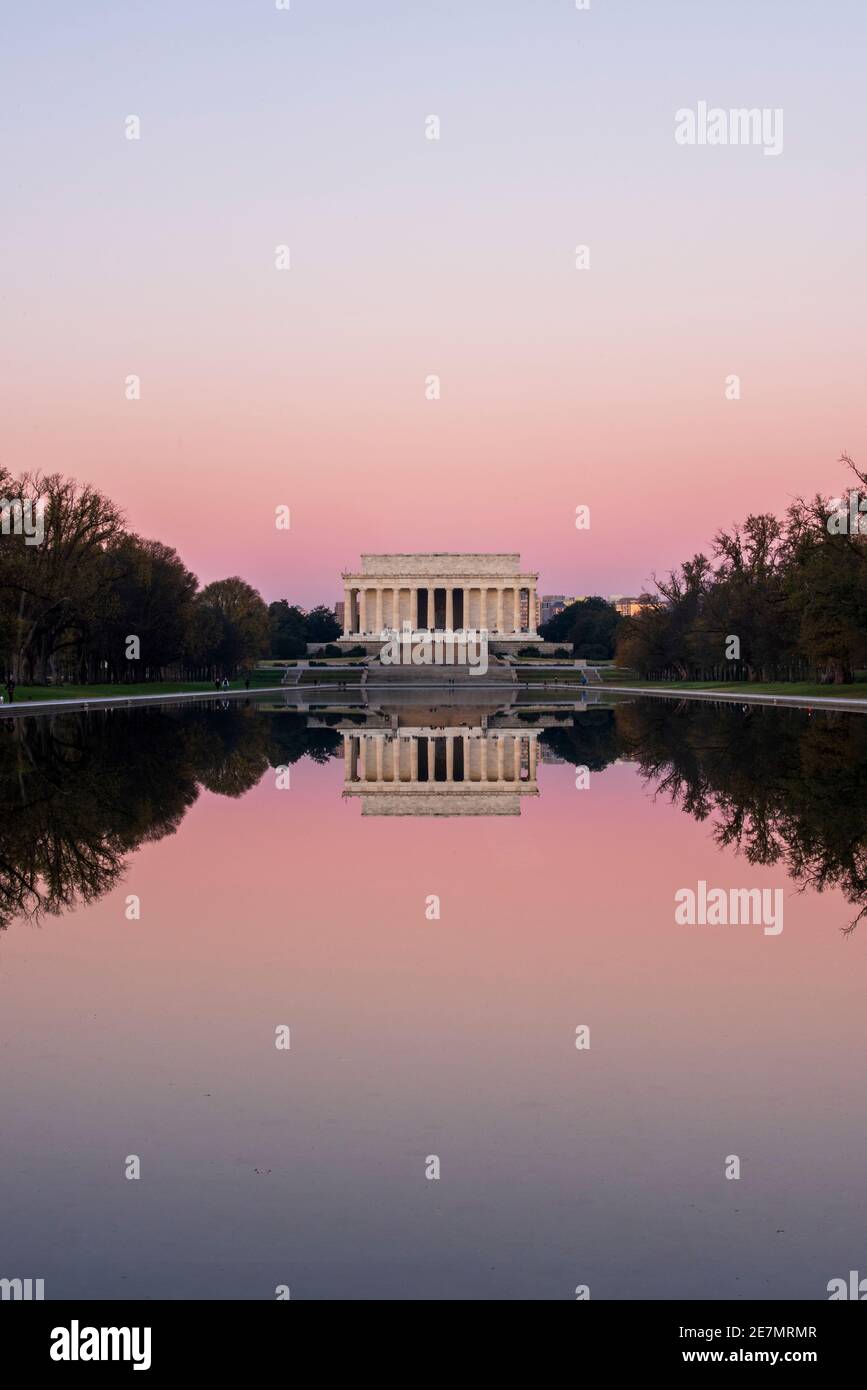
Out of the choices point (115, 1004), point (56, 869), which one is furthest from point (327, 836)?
point (115, 1004)

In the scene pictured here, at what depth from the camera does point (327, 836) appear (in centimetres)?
1875

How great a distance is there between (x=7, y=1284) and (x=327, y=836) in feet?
43.2

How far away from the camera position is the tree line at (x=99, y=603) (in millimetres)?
65812

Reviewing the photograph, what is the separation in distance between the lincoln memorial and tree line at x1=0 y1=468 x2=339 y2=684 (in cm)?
5207

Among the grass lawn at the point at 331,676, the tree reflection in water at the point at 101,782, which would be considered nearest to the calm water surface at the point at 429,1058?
the tree reflection in water at the point at 101,782

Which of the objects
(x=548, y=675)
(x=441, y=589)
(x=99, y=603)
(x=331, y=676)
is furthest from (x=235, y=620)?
(x=441, y=589)

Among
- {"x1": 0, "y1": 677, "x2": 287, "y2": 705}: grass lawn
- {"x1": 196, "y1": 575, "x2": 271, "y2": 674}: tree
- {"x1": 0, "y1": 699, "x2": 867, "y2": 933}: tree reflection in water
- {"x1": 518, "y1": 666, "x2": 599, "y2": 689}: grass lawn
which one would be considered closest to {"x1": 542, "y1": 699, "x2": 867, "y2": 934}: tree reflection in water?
{"x1": 0, "y1": 699, "x2": 867, "y2": 933}: tree reflection in water

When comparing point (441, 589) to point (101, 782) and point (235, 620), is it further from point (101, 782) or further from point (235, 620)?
point (101, 782)

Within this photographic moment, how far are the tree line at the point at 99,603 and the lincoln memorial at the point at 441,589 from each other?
171 feet

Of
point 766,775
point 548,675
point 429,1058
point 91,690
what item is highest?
point 548,675

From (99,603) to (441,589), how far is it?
3954 inches

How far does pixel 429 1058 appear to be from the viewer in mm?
8508

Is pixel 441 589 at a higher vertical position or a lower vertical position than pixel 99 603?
higher
